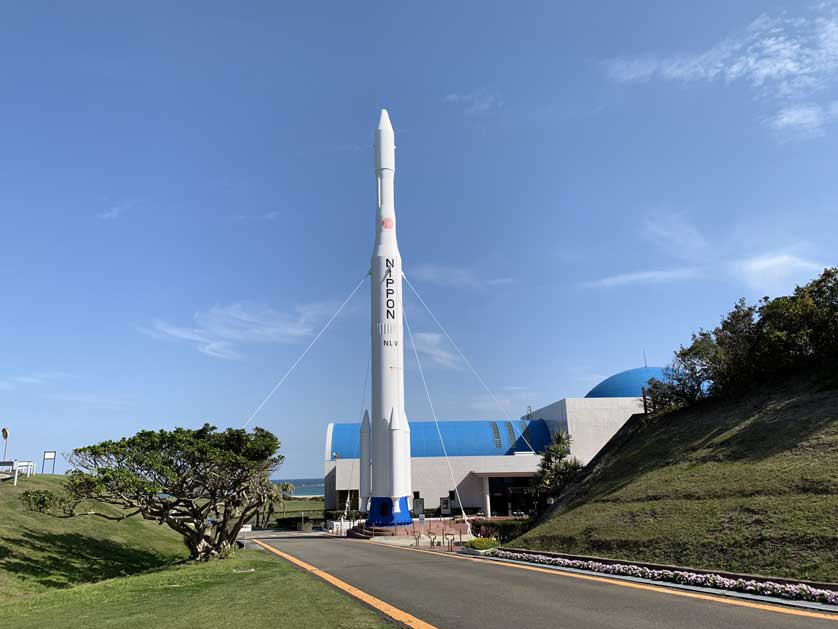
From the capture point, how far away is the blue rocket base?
128ft

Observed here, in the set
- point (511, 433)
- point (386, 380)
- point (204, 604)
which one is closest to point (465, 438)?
point (511, 433)

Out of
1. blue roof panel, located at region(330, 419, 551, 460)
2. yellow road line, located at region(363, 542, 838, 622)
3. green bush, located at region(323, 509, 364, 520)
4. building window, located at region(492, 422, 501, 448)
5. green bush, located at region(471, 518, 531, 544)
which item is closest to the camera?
yellow road line, located at region(363, 542, 838, 622)

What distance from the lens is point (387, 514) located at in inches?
1535

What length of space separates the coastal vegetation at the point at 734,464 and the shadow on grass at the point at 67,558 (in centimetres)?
1871

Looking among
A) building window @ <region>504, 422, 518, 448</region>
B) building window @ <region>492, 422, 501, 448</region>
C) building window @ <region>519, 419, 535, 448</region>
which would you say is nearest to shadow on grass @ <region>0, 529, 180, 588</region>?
building window @ <region>492, 422, 501, 448</region>

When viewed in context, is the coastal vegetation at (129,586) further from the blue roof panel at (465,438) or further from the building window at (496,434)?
the building window at (496,434)

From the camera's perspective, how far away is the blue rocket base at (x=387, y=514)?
38.9 meters

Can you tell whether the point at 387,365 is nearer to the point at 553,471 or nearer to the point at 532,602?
the point at 553,471

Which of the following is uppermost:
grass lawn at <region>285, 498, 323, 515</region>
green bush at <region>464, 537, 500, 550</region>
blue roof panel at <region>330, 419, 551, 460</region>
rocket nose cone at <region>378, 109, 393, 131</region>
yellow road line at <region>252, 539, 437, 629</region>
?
rocket nose cone at <region>378, 109, 393, 131</region>

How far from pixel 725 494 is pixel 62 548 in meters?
28.7

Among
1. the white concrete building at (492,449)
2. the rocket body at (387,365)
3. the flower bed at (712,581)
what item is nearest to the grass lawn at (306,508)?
the white concrete building at (492,449)

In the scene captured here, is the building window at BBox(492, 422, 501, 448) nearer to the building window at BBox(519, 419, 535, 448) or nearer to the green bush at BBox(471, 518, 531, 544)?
the building window at BBox(519, 419, 535, 448)

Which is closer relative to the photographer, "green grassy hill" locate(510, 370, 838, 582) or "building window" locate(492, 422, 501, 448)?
"green grassy hill" locate(510, 370, 838, 582)

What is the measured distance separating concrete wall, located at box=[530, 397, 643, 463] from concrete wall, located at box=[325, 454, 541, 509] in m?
4.34
